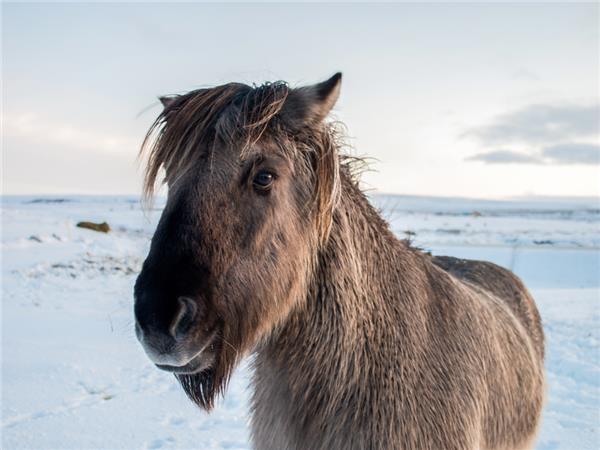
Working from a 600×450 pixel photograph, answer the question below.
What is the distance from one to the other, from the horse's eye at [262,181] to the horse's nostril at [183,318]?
58 cm

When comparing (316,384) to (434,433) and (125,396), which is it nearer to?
(434,433)

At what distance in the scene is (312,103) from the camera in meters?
2.24

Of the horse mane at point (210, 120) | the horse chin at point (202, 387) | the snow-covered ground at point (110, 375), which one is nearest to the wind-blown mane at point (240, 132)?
the horse mane at point (210, 120)

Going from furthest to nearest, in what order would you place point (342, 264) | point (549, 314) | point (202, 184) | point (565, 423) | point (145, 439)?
point (549, 314) → point (565, 423) → point (145, 439) → point (342, 264) → point (202, 184)

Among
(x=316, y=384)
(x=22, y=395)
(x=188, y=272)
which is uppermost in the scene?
(x=188, y=272)

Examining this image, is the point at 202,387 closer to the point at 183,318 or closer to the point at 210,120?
the point at 183,318

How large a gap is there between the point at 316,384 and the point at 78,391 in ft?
14.6

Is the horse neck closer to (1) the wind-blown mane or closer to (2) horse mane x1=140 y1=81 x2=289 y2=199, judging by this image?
(1) the wind-blown mane

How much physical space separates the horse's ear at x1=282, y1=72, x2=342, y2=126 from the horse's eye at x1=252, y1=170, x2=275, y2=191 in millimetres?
343

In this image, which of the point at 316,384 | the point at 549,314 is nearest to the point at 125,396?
the point at 316,384

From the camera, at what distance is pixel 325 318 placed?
88.6 inches

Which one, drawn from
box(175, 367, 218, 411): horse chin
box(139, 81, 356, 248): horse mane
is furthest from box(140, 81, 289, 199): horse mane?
box(175, 367, 218, 411): horse chin

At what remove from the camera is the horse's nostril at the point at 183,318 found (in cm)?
171

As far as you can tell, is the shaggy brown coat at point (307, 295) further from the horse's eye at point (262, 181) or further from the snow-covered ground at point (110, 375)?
the snow-covered ground at point (110, 375)
